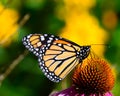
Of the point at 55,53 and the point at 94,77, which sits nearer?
the point at 94,77

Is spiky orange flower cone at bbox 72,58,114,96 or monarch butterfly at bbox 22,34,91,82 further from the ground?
monarch butterfly at bbox 22,34,91,82

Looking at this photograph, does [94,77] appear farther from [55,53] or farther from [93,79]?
[55,53]

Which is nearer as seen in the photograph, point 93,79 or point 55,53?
point 93,79

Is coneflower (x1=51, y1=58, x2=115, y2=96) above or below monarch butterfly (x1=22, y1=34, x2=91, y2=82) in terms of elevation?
below

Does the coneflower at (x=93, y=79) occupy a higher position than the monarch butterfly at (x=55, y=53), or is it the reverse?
the monarch butterfly at (x=55, y=53)

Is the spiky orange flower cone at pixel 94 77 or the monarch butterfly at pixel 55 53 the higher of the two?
the monarch butterfly at pixel 55 53

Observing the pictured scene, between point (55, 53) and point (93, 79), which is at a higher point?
point (55, 53)

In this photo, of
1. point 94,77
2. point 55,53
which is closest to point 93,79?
point 94,77

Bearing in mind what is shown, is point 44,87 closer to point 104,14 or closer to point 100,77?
point 104,14
